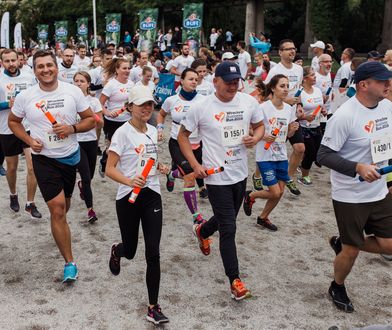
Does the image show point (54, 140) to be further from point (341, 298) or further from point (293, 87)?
point (293, 87)

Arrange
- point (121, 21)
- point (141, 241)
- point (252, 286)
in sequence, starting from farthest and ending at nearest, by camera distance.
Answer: point (121, 21)
point (141, 241)
point (252, 286)

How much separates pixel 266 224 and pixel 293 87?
2835 millimetres

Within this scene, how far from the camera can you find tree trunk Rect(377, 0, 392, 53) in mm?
24266

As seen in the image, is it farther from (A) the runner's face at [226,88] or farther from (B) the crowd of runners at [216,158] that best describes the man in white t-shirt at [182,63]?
(A) the runner's face at [226,88]

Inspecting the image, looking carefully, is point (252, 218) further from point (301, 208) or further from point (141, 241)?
point (141, 241)

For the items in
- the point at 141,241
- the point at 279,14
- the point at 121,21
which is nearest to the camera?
the point at 141,241

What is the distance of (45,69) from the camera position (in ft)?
13.8

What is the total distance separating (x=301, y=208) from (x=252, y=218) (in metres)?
0.84

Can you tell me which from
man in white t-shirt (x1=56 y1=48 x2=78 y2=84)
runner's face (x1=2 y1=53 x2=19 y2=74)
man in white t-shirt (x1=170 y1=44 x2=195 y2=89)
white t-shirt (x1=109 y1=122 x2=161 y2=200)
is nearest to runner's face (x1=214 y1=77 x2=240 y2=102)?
white t-shirt (x1=109 y1=122 x2=161 y2=200)

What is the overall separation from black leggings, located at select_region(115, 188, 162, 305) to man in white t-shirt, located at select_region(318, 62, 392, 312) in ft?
4.64

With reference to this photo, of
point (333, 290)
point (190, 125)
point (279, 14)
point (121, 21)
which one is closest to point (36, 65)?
point (190, 125)

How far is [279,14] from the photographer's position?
3131 centimetres

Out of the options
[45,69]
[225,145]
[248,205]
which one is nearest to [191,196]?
[248,205]

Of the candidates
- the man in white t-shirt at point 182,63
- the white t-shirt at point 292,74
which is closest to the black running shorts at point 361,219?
the white t-shirt at point 292,74
